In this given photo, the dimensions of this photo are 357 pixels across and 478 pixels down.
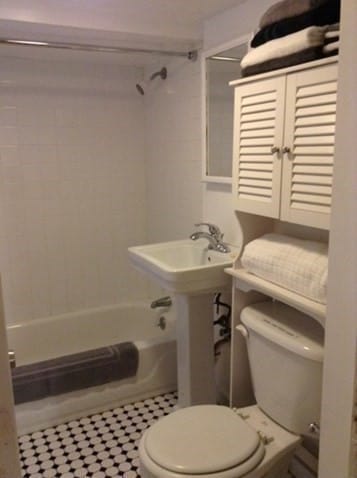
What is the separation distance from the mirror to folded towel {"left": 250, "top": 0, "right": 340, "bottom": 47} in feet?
2.16

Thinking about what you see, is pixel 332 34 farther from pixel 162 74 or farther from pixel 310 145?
pixel 162 74

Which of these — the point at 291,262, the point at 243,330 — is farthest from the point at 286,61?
the point at 243,330

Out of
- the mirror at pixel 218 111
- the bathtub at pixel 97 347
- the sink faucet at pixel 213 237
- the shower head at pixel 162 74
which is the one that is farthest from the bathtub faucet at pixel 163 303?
the shower head at pixel 162 74

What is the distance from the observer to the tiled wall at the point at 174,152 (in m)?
2.55

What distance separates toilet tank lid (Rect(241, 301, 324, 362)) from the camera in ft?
4.78

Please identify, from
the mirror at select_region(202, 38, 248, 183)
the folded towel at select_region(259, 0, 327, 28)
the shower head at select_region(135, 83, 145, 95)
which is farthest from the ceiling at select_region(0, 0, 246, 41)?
the shower head at select_region(135, 83, 145, 95)

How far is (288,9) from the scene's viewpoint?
1418 millimetres

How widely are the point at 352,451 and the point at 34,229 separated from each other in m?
2.52

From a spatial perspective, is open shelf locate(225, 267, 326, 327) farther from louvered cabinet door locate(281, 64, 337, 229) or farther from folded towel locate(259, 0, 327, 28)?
folded towel locate(259, 0, 327, 28)

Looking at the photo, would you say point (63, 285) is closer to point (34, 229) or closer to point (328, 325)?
point (34, 229)

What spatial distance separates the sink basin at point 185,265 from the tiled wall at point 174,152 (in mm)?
300

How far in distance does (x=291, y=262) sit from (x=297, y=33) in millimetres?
761

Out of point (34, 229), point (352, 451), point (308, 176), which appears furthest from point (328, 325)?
point (34, 229)

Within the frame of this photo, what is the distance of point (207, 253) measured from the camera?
231cm
